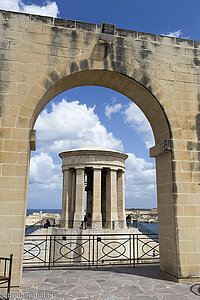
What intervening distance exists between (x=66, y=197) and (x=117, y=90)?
46.6 ft

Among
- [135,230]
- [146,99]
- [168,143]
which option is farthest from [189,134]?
[135,230]

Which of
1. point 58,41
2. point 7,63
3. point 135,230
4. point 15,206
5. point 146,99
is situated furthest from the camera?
point 135,230

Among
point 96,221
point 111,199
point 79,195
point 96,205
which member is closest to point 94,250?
point 96,221

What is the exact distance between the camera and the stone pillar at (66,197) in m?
19.7

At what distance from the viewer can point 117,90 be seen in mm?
7617

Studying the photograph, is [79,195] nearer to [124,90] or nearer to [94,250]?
[94,250]

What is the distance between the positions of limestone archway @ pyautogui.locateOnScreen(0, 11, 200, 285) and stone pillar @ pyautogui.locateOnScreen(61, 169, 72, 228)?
13.7 m

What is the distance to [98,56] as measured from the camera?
6.64m

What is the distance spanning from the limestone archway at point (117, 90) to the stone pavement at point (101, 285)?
482mm

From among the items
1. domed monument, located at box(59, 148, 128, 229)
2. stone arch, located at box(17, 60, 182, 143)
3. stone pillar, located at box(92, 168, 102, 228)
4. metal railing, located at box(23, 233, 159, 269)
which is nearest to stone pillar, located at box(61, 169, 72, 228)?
domed monument, located at box(59, 148, 128, 229)

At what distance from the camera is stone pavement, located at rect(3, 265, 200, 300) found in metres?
5.04

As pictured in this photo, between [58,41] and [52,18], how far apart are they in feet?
2.23

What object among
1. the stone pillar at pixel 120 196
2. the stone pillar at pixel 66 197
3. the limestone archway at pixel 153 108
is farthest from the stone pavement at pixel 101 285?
the stone pillar at pixel 120 196

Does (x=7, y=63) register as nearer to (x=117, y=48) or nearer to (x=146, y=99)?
(x=117, y=48)
